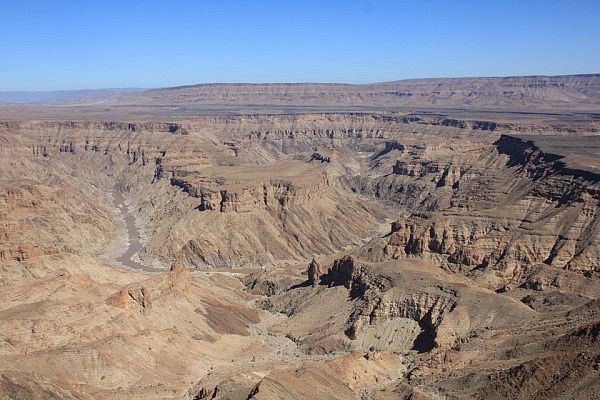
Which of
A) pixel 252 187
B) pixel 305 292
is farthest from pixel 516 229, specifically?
pixel 252 187

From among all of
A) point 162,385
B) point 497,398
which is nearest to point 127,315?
point 162,385

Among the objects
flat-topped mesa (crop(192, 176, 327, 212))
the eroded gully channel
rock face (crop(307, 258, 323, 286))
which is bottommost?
the eroded gully channel

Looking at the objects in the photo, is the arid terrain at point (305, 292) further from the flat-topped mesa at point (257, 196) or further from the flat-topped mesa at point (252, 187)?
the flat-topped mesa at point (252, 187)

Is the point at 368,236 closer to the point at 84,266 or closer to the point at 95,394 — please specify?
the point at 84,266

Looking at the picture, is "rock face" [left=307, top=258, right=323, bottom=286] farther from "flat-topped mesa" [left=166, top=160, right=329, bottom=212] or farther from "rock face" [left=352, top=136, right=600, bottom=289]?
"flat-topped mesa" [left=166, top=160, right=329, bottom=212]

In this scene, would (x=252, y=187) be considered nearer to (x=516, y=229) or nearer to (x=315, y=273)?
(x=315, y=273)

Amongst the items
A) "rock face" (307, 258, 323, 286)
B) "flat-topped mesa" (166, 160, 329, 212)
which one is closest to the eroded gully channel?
"flat-topped mesa" (166, 160, 329, 212)

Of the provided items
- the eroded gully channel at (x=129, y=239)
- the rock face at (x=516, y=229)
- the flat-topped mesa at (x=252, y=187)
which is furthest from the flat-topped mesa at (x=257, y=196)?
the rock face at (x=516, y=229)

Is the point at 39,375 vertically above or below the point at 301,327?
above
